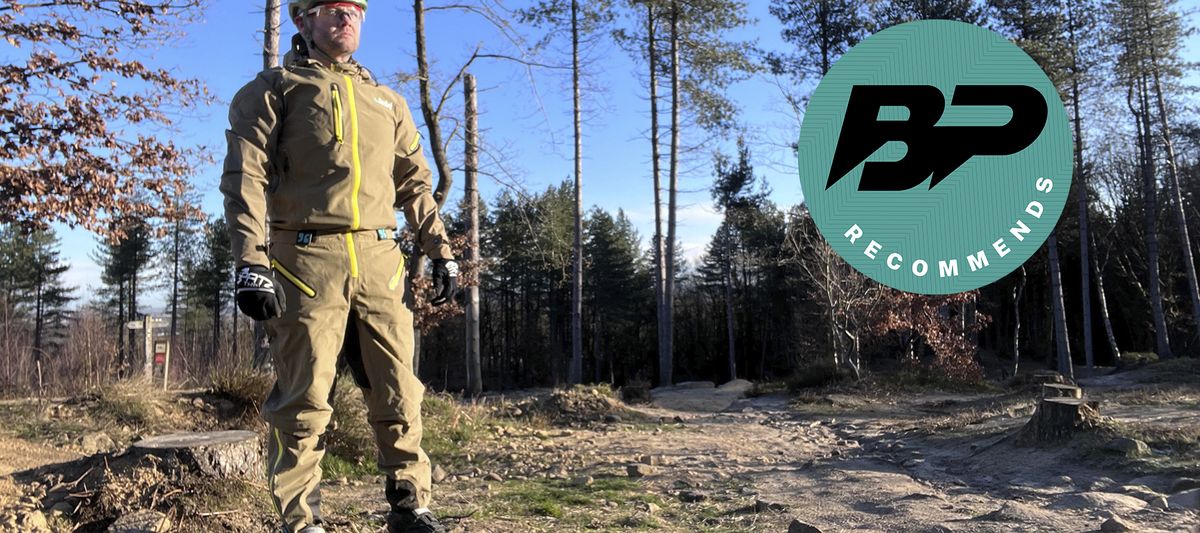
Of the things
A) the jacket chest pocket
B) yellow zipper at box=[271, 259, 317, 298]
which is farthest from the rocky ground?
the jacket chest pocket

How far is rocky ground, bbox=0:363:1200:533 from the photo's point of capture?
10.8 ft

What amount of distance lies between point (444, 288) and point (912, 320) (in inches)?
566

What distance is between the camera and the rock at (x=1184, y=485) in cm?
397

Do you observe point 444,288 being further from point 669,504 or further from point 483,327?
point 483,327

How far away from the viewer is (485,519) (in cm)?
344

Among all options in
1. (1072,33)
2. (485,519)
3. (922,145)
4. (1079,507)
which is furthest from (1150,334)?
(485,519)

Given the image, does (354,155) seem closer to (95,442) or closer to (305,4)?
(305,4)

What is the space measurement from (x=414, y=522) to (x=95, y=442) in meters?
3.85

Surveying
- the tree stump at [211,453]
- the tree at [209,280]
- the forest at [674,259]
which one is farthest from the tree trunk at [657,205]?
the tree at [209,280]

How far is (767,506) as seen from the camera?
382cm

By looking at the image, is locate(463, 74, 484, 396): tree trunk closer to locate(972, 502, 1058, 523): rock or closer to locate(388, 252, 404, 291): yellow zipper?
locate(388, 252, 404, 291): yellow zipper

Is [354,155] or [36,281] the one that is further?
[36,281]

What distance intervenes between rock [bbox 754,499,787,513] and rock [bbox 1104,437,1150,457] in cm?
270

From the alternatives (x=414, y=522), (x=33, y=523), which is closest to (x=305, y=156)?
(x=414, y=522)
